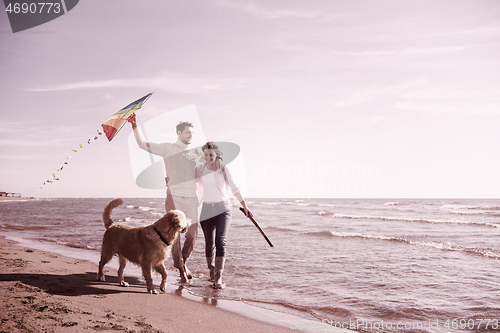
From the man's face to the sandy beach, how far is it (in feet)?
7.96

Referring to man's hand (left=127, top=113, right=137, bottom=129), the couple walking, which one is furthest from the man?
man's hand (left=127, top=113, right=137, bottom=129)

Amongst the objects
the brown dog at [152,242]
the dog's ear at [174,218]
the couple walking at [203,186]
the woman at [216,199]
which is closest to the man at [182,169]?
the couple walking at [203,186]

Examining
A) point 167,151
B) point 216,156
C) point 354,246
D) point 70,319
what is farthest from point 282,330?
point 354,246

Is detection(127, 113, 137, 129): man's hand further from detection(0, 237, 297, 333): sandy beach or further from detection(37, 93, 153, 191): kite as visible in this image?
detection(0, 237, 297, 333): sandy beach

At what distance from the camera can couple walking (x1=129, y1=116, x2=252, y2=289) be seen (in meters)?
4.98

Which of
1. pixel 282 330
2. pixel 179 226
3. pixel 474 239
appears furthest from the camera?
pixel 474 239

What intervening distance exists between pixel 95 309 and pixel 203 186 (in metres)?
2.30

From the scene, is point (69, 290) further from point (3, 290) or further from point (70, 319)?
point (70, 319)

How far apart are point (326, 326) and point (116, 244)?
3.31 metres

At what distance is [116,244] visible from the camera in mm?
4727

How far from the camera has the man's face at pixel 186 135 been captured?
16.5 feet

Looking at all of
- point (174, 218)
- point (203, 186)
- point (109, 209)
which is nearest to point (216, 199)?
point (203, 186)

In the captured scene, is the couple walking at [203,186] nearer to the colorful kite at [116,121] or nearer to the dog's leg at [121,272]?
the colorful kite at [116,121]

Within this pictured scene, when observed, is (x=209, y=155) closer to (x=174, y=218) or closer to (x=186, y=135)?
(x=186, y=135)
